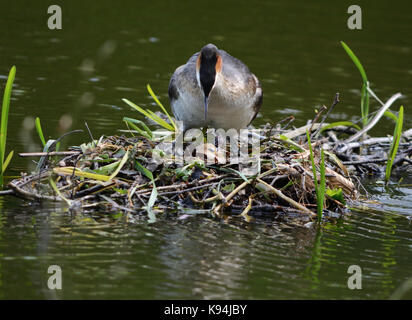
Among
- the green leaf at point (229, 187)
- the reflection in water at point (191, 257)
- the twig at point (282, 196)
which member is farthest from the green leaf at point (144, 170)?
the twig at point (282, 196)

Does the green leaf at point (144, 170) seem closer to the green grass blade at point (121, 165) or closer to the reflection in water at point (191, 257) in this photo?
the green grass blade at point (121, 165)

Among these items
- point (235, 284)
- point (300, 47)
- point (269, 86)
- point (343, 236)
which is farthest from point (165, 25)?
point (235, 284)

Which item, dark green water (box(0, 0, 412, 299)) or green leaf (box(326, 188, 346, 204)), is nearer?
dark green water (box(0, 0, 412, 299))

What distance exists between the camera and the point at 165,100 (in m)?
15.1

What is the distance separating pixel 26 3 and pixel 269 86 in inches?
338

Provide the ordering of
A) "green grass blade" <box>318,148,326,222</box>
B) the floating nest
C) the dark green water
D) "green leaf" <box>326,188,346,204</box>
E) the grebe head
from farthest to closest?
1. "green leaf" <box>326,188,346,204</box>
2. the grebe head
3. the floating nest
4. "green grass blade" <box>318,148,326,222</box>
5. the dark green water

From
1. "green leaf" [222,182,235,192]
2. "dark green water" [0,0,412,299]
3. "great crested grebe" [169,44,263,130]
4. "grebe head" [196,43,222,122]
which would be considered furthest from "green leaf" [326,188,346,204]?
"grebe head" [196,43,222,122]

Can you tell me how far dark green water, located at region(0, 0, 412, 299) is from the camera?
6.96 m

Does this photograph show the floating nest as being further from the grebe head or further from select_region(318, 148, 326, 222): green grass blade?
the grebe head

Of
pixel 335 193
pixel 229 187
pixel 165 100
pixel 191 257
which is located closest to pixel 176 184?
pixel 229 187

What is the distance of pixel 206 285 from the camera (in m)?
6.77

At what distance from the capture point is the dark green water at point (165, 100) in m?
6.96
